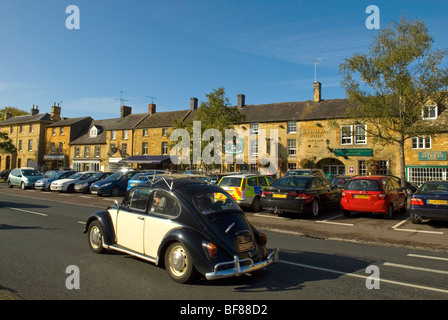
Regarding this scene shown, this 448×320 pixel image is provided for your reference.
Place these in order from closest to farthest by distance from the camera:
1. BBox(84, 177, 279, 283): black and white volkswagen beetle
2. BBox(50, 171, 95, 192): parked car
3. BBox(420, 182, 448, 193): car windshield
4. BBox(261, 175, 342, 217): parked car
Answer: BBox(84, 177, 279, 283): black and white volkswagen beetle → BBox(420, 182, 448, 193): car windshield → BBox(261, 175, 342, 217): parked car → BBox(50, 171, 95, 192): parked car

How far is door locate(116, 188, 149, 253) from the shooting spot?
221 inches

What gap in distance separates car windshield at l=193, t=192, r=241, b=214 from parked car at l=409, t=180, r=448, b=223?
7467 millimetres

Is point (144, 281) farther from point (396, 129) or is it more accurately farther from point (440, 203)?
point (396, 129)

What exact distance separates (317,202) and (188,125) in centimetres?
2100

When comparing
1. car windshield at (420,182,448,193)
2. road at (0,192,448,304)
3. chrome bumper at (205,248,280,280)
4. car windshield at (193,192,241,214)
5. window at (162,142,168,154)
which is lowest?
road at (0,192,448,304)

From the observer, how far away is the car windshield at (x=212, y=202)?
5195 mm

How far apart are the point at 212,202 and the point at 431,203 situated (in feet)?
26.0

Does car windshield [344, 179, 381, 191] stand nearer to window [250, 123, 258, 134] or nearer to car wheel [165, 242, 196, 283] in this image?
car wheel [165, 242, 196, 283]

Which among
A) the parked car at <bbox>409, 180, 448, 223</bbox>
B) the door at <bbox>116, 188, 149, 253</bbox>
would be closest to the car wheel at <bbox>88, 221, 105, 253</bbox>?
the door at <bbox>116, 188, 149, 253</bbox>

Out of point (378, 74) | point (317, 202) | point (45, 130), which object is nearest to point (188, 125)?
point (378, 74)

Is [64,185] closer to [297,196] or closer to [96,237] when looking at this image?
[297,196]

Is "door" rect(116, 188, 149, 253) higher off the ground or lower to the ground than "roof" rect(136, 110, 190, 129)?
lower

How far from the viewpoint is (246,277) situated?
5.27m

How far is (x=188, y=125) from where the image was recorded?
31.7 metres
